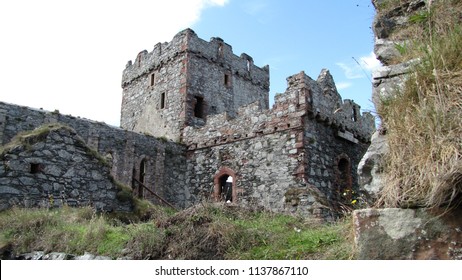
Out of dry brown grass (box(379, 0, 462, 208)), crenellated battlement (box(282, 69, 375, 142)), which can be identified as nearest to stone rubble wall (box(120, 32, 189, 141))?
crenellated battlement (box(282, 69, 375, 142))

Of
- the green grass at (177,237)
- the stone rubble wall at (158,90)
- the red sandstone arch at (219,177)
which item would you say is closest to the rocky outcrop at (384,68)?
the green grass at (177,237)

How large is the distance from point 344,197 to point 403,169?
11.3 metres

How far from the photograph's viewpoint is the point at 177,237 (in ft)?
19.3

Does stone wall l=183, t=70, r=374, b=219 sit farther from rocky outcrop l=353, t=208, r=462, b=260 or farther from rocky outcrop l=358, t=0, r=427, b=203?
rocky outcrop l=353, t=208, r=462, b=260

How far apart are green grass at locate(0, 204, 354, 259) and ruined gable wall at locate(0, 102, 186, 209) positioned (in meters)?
5.57

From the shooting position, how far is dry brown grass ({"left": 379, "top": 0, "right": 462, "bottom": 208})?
2475 mm

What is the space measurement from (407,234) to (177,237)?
12.5 feet

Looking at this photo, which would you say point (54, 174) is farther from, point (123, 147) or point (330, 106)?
point (330, 106)

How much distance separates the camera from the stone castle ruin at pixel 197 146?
8.59 m

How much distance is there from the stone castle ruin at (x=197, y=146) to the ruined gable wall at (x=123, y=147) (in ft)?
0.11

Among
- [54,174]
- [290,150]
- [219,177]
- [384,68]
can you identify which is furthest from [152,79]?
[384,68]

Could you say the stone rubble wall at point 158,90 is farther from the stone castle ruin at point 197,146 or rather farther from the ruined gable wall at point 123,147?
the ruined gable wall at point 123,147

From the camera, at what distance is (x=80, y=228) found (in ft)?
22.7

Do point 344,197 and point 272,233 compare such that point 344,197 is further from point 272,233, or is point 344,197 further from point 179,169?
point 272,233
